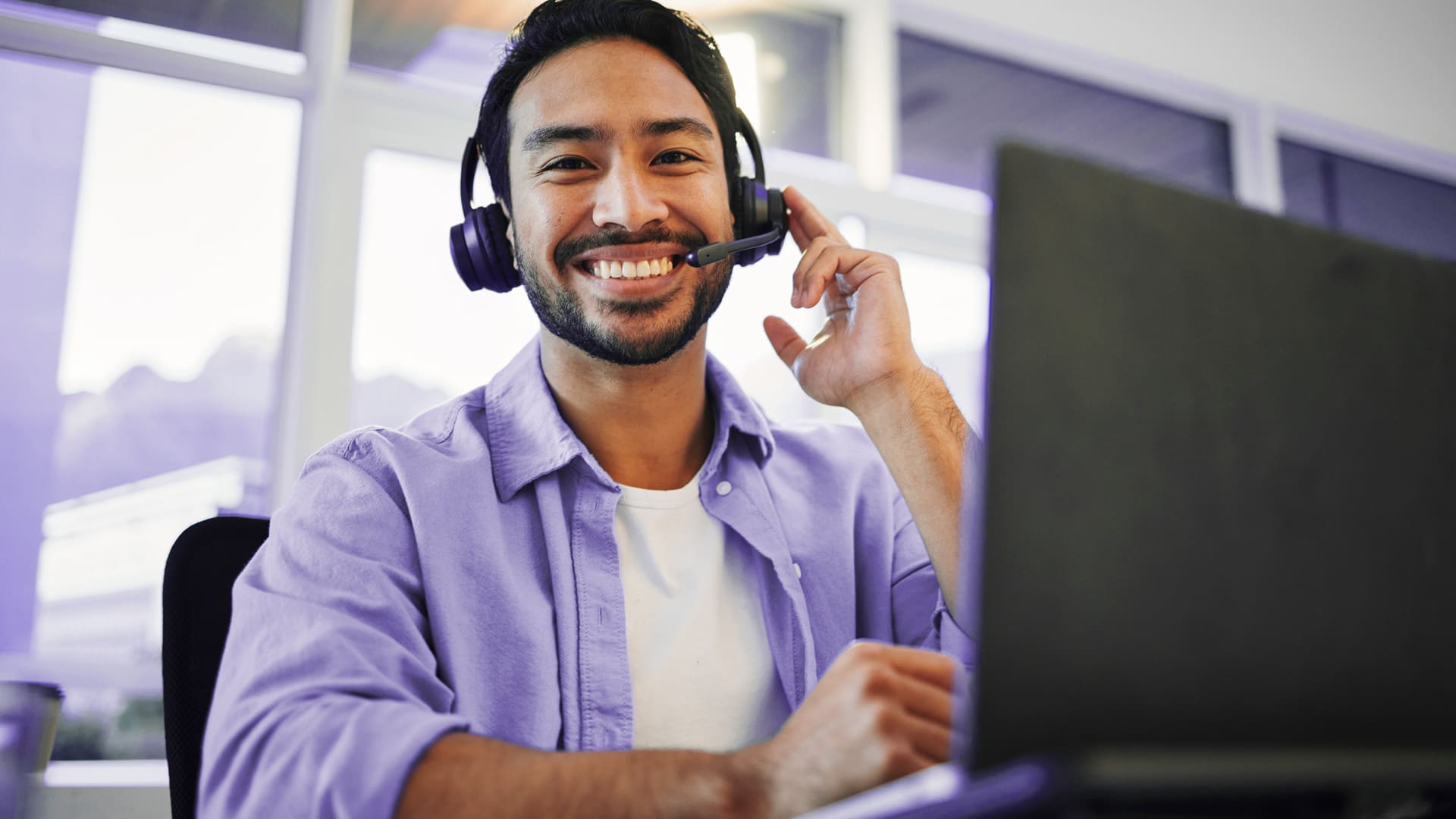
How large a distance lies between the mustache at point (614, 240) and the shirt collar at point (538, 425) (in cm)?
13

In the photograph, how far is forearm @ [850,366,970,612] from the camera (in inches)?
48.9

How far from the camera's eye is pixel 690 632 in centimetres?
129

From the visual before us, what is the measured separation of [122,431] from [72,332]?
0.84 ft

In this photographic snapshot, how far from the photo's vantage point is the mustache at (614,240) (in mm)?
1468

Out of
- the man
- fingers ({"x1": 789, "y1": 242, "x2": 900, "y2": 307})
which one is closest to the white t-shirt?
the man

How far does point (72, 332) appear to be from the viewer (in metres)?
2.60

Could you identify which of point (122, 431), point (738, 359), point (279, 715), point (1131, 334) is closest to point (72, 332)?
point (122, 431)

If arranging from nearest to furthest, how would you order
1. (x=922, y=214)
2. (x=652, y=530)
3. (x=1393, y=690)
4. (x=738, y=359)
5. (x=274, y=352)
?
1. (x=1393, y=690)
2. (x=652, y=530)
3. (x=274, y=352)
4. (x=738, y=359)
5. (x=922, y=214)

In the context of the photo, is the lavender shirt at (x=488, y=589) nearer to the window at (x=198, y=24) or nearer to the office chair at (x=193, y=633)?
the office chair at (x=193, y=633)

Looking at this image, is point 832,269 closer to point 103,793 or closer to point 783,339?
point 783,339

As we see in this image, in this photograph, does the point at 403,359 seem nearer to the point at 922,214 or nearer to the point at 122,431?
the point at 122,431

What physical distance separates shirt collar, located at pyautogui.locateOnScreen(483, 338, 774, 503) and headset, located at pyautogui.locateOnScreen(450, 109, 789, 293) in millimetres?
118

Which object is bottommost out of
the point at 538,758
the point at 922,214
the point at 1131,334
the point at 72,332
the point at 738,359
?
the point at 538,758

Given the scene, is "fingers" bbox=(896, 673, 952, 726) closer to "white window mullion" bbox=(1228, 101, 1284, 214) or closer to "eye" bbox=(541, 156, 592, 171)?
"eye" bbox=(541, 156, 592, 171)
